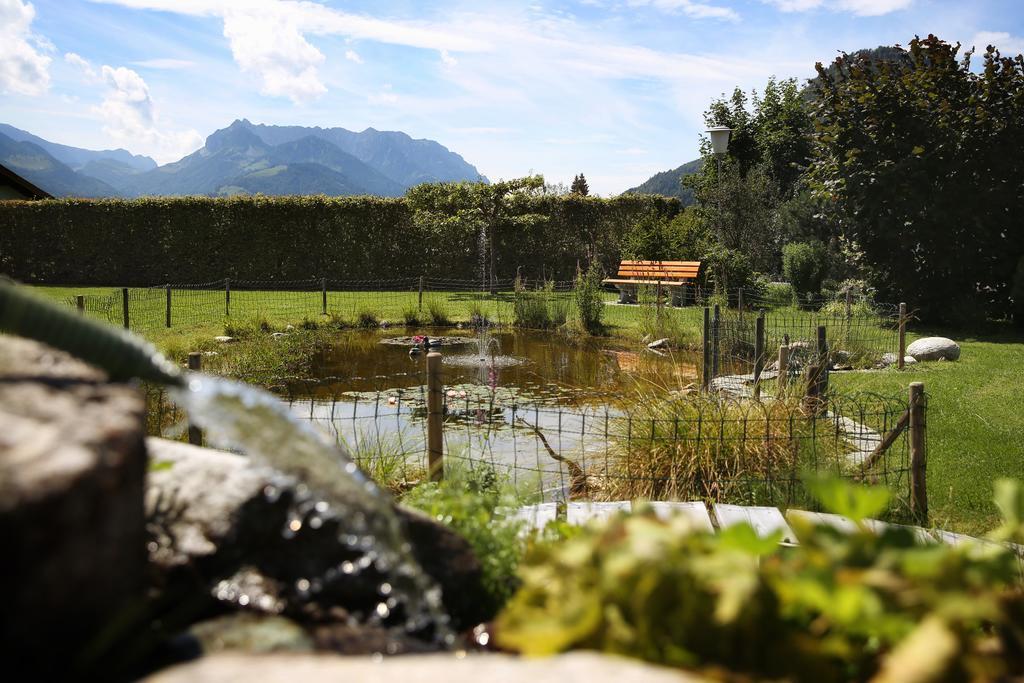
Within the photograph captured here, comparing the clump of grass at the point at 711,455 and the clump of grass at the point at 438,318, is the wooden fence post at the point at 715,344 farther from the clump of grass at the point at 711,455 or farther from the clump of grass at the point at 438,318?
the clump of grass at the point at 438,318

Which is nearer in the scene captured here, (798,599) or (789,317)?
(798,599)

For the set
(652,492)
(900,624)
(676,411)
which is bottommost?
(652,492)

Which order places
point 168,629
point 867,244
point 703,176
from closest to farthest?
point 168,629 < point 867,244 < point 703,176

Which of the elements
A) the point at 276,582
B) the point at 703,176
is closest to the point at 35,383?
the point at 276,582

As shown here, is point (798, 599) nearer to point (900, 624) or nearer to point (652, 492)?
point (900, 624)

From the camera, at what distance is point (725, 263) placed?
→ 16.7 m

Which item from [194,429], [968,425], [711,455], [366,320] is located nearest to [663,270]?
[366,320]

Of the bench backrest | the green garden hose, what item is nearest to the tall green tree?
the bench backrest

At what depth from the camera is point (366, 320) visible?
13883mm

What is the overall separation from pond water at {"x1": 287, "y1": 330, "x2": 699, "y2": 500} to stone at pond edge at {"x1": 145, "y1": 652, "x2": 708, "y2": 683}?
295cm

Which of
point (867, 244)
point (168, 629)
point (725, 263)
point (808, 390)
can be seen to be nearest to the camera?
point (168, 629)

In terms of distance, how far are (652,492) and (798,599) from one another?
126 inches

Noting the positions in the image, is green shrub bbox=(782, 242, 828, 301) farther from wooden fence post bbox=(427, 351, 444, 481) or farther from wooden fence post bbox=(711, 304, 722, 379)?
wooden fence post bbox=(427, 351, 444, 481)

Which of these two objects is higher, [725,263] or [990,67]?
[990,67]
